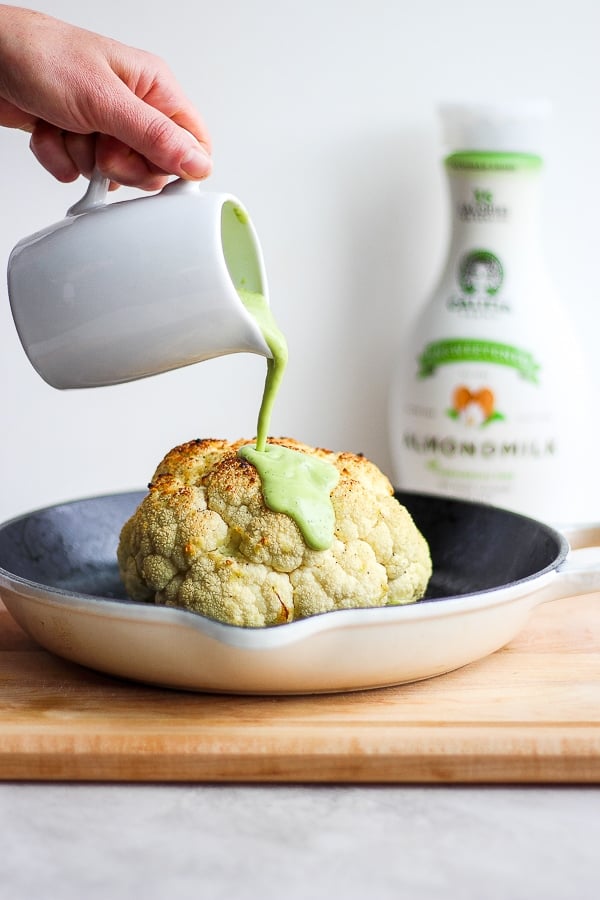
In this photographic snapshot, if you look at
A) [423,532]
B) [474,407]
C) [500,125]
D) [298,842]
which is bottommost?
[298,842]

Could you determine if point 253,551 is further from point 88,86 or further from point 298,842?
point 88,86

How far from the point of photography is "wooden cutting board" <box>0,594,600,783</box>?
83cm

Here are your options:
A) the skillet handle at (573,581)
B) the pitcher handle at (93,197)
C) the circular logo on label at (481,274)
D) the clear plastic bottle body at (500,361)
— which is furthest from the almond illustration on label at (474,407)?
the pitcher handle at (93,197)

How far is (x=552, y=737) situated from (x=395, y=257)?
97 centimetres

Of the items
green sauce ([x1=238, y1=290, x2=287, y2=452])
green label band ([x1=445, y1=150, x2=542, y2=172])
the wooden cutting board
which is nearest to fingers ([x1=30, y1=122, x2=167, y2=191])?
green sauce ([x1=238, y1=290, x2=287, y2=452])

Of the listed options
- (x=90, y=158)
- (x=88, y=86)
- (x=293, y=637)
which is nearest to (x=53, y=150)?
(x=90, y=158)

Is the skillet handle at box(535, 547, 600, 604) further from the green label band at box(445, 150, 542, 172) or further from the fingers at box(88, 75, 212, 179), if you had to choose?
the green label band at box(445, 150, 542, 172)

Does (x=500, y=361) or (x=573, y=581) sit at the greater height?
(x=500, y=361)

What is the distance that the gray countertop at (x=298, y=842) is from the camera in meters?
0.70

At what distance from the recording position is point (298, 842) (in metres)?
0.75

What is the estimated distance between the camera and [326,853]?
74 cm

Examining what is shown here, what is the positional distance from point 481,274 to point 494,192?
0.11 m

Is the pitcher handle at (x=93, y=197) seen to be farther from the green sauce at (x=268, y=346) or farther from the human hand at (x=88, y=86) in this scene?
the green sauce at (x=268, y=346)

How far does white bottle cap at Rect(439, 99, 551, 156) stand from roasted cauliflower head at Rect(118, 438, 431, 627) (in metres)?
0.58
